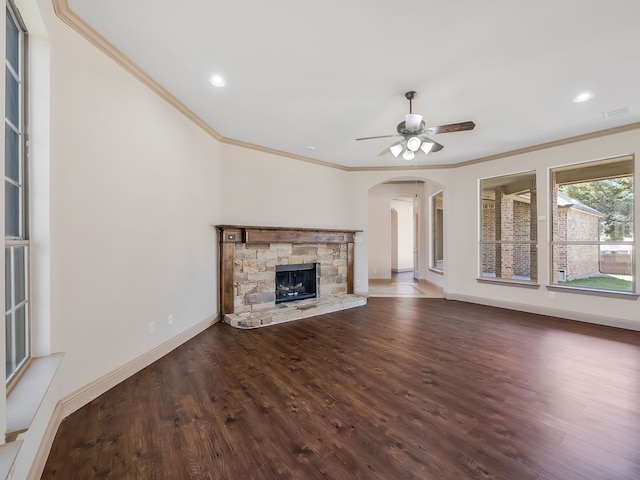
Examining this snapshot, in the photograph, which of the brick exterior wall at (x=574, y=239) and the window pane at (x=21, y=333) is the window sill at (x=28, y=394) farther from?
the brick exterior wall at (x=574, y=239)

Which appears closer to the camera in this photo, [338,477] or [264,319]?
[338,477]

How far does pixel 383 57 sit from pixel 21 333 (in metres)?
3.34

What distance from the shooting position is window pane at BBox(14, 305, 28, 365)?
63.2 inches

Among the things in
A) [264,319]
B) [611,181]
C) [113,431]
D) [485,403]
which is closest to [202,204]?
[264,319]

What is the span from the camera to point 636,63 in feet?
8.20

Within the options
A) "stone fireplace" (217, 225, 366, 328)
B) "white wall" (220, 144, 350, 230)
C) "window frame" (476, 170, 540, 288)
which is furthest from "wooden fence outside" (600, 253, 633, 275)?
"white wall" (220, 144, 350, 230)

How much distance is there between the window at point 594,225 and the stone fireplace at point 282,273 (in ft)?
11.8

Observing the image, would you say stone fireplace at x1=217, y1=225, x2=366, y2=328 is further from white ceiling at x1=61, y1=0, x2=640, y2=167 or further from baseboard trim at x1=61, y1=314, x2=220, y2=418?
white ceiling at x1=61, y1=0, x2=640, y2=167

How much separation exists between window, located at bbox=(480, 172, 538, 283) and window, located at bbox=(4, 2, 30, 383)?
21.2ft

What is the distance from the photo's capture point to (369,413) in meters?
2.03

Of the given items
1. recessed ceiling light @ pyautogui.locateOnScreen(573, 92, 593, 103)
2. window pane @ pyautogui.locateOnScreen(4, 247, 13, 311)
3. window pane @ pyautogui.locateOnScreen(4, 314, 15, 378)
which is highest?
recessed ceiling light @ pyautogui.locateOnScreen(573, 92, 593, 103)

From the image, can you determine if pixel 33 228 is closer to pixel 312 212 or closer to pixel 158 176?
pixel 158 176

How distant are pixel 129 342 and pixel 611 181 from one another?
6.77 metres

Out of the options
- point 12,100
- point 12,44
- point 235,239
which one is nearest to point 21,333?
point 12,100
